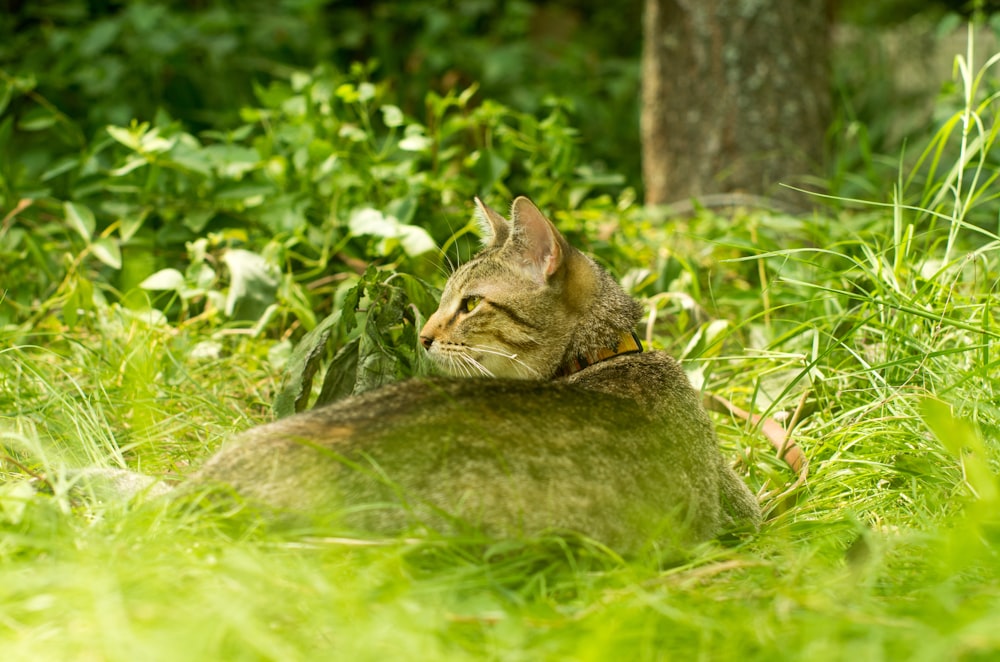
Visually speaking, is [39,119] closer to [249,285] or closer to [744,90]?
[249,285]

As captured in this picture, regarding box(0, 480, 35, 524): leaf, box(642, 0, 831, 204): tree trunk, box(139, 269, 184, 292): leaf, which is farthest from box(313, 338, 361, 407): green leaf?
box(642, 0, 831, 204): tree trunk

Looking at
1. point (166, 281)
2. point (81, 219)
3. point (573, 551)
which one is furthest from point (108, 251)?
point (573, 551)

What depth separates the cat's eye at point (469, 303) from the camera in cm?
325

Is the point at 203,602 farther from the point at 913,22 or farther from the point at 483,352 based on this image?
the point at 913,22

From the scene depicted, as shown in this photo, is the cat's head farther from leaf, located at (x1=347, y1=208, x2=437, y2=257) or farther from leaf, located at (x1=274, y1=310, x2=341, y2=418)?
leaf, located at (x1=347, y1=208, x2=437, y2=257)

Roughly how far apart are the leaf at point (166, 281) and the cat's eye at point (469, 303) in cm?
142

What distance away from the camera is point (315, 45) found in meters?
8.21

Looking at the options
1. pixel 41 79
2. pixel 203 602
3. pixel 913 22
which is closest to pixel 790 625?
pixel 203 602

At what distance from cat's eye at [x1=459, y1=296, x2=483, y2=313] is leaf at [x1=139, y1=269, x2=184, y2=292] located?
1.42 meters

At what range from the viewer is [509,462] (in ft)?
7.55

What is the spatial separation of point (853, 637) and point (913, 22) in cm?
893

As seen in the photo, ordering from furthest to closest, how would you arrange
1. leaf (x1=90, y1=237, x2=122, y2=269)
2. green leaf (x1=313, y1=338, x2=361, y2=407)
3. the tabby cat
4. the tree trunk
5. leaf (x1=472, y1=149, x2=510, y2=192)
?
the tree trunk
leaf (x1=472, y1=149, x2=510, y2=192)
leaf (x1=90, y1=237, x2=122, y2=269)
green leaf (x1=313, y1=338, x2=361, y2=407)
the tabby cat

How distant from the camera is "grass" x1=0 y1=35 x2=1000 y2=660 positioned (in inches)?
70.6

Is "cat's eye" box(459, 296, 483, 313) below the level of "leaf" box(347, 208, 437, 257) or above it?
below
